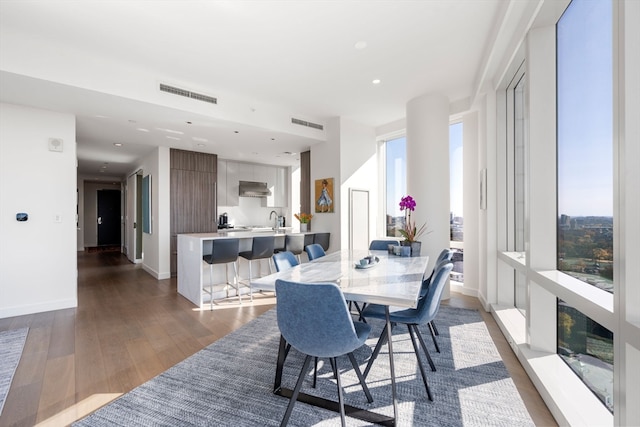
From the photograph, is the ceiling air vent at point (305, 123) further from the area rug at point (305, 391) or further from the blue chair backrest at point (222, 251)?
the area rug at point (305, 391)

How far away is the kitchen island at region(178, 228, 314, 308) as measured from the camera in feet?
13.7

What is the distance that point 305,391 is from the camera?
2.09 metres

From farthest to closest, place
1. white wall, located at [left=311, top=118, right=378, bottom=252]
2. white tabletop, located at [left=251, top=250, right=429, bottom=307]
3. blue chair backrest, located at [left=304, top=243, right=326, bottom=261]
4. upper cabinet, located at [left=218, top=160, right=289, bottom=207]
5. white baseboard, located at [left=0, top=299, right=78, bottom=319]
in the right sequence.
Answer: upper cabinet, located at [left=218, top=160, right=289, bottom=207]
white wall, located at [left=311, top=118, right=378, bottom=252]
white baseboard, located at [left=0, top=299, right=78, bottom=319]
blue chair backrest, located at [left=304, top=243, right=326, bottom=261]
white tabletop, located at [left=251, top=250, right=429, bottom=307]

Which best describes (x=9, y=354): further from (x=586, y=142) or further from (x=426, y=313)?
(x=586, y=142)

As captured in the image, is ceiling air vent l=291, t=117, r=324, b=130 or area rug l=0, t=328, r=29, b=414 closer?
area rug l=0, t=328, r=29, b=414

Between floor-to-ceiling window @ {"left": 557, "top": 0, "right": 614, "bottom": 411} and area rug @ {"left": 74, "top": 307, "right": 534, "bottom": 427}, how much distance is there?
559mm

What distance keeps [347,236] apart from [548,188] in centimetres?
337

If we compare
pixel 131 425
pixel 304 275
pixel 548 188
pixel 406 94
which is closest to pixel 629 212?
pixel 548 188

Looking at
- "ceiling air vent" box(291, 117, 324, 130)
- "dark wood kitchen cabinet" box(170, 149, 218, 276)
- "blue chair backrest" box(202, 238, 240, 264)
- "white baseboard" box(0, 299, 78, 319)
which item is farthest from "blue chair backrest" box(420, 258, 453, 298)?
"dark wood kitchen cabinet" box(170, 149, 218, 276)

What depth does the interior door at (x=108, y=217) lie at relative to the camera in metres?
11.0

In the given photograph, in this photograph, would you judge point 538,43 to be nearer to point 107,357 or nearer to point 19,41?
point 107,357

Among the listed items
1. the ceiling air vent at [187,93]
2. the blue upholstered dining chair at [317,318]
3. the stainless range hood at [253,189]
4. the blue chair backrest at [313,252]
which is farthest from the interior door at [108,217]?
the blue upholstered dining chair at [317,318]

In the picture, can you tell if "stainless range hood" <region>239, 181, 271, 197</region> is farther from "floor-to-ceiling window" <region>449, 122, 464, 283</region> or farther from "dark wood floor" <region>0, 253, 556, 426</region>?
"floor-to-ceiling window" <region>449, 122, 464, 283</region>

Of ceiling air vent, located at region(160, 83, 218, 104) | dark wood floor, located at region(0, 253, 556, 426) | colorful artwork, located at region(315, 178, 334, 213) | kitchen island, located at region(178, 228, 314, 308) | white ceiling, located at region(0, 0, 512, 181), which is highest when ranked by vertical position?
white ceiling, located at region(0, 0, 512, 181)
